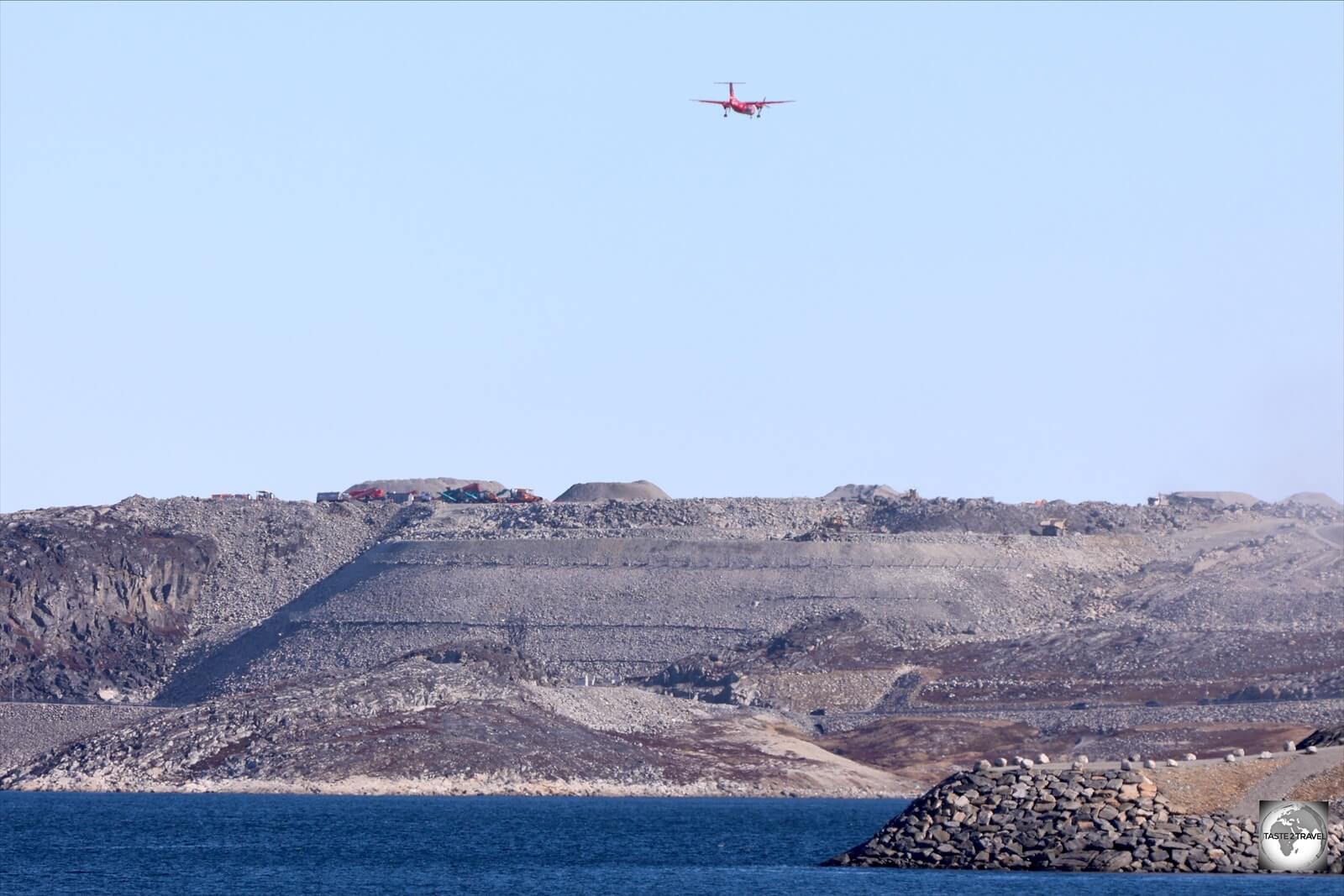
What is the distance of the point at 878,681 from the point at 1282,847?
64638 millimetres

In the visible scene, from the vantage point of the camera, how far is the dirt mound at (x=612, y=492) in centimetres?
17612

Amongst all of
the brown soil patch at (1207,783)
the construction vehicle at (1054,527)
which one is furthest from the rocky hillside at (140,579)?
the brown soil patch at (1207,783)

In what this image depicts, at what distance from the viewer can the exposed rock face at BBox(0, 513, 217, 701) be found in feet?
443

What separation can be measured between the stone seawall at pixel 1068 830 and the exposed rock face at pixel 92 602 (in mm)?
78532

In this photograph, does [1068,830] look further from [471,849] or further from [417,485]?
[417,485]

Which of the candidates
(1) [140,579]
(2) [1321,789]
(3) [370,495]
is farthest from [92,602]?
(2) [1321,789]

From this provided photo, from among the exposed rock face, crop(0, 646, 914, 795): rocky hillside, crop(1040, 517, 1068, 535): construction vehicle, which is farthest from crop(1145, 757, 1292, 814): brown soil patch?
crop(1040, 517, 1068, 535): construction vehicle

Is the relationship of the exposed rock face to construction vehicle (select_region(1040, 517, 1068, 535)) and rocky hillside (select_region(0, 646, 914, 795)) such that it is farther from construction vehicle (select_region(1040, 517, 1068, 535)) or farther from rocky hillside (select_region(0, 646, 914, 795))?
construction vehicle (select_region(1040, 517, 1068, 535))

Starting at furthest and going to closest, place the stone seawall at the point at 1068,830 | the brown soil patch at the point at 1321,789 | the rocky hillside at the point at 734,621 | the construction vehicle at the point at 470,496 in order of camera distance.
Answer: the construction vehicle at the point at 470,496 < the rocky hillside at the point at 734,621 < the brown soil patch at the point at 1321,789 < the stone seawall at the point at 1068,830

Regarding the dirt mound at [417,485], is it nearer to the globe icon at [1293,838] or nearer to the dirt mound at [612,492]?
the dirt mound at [612,492]

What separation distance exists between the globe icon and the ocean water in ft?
3.25

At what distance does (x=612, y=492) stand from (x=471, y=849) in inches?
3925

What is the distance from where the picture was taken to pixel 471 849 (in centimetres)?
7756

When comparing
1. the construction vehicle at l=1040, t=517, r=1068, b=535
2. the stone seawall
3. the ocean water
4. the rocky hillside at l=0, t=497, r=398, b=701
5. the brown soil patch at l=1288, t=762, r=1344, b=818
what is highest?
the construction vehicle at l=1040, t=517, r=1068, b=535
